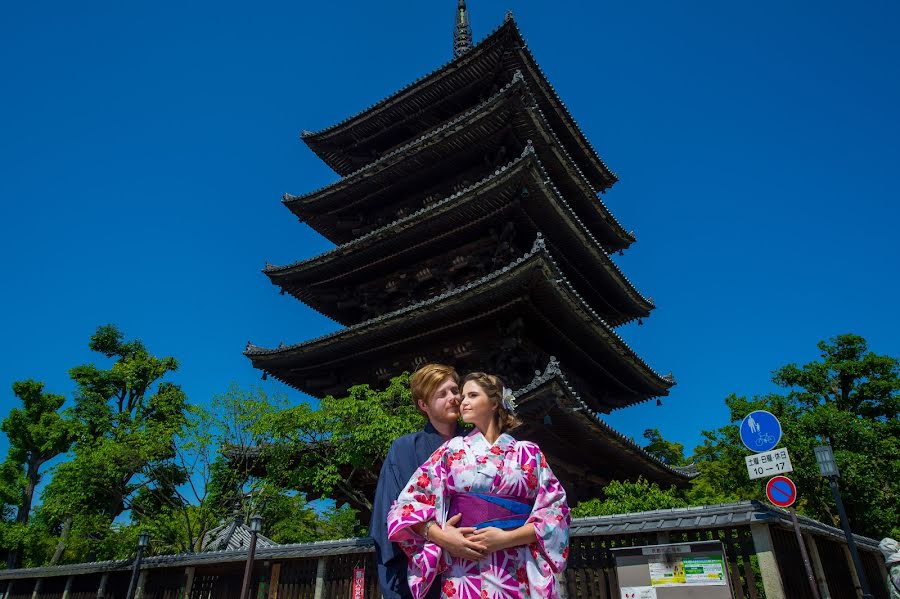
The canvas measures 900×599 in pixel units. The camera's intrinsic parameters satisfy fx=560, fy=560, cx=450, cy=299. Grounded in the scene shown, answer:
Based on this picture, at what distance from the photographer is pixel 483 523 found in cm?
253

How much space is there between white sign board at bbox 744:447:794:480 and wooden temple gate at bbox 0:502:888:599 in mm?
642

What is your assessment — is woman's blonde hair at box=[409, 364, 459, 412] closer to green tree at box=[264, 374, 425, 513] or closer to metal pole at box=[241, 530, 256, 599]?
green tree at box=[264, 374, 425, 513]

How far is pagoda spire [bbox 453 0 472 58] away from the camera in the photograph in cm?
2192

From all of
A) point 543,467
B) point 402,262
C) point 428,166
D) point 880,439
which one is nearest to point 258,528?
point 402,262

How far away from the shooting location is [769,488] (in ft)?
24.5

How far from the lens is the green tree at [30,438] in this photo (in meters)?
21.2

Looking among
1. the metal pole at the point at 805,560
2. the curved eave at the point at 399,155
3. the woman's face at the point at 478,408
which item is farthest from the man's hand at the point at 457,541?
the curved eave at the point at 399,155

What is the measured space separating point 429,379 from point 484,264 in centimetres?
1044

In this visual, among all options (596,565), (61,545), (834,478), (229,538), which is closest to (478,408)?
(596,565)

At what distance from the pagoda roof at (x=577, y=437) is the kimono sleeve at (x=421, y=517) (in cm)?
645

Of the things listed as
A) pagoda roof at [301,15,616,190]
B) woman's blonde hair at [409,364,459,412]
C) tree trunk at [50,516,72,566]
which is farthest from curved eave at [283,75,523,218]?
tree trunk at [50,516,72,566]

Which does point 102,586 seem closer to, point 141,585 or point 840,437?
point 141,585

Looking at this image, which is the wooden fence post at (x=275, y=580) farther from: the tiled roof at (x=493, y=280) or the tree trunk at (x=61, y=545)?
the tree trunk at (x=61, y=545)

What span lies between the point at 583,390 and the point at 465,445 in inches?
476
